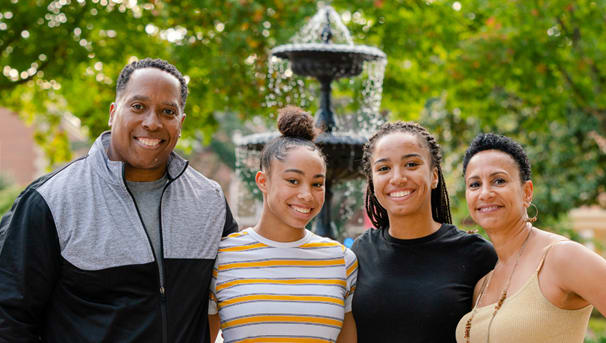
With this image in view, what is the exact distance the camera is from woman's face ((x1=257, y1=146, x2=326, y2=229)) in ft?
10.5

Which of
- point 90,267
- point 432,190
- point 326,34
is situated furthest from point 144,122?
point 326,34

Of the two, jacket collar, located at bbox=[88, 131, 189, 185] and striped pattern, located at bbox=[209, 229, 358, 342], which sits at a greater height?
jacket collar, located at bbox=[88, 131, 189, 185]

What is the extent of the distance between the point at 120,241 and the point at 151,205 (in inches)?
10.7

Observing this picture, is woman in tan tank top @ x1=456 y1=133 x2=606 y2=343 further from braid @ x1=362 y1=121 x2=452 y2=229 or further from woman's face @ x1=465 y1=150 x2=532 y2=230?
braid @ x1=362 y1=121 x2=452 y2=229

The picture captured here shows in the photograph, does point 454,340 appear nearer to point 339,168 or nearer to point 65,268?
point 65,268

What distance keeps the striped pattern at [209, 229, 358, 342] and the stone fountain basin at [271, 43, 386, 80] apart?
3.71 metres

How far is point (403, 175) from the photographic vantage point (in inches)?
127

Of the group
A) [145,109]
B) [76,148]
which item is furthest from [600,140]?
[76,148]

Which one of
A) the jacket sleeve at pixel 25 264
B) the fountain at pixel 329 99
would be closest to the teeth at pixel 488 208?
the jacket sleeve at pixel 25 264

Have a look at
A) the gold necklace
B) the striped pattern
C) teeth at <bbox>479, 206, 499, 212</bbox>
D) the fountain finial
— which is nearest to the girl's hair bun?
the striped pattern

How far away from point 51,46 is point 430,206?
666 cm

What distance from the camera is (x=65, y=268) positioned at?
2748 millimetres

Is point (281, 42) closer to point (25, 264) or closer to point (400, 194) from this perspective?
point (400, 194)

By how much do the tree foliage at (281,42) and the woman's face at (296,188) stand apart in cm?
534
